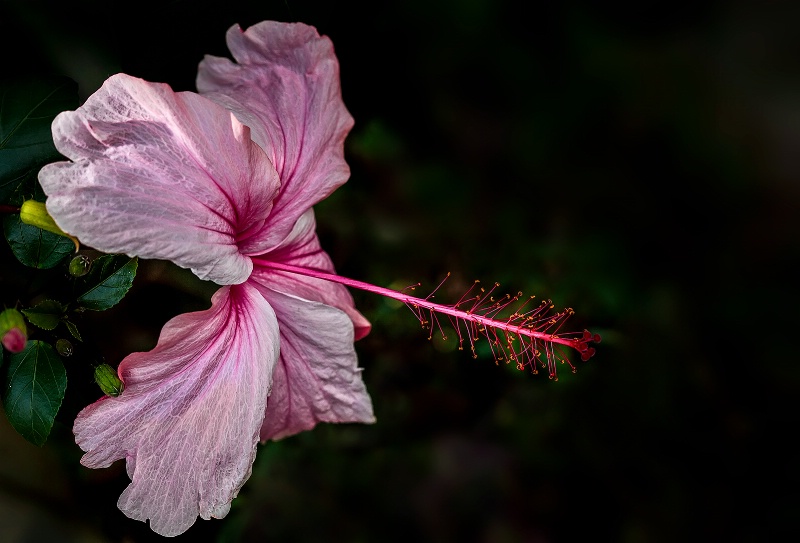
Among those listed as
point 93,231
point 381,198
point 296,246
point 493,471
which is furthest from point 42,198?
point 493,471

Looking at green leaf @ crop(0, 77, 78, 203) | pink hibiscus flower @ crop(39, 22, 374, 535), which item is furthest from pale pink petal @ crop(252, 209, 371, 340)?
green leaf @ crop(0, 77, 78, 203)

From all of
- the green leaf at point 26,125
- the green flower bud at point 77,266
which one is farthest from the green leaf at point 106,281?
the green leaf at point 26,125

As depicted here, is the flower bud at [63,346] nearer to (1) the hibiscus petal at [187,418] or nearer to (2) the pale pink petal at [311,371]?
(1) the hibiscus petal at [187,418]

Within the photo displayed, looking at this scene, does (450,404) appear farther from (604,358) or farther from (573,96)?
(573,96)

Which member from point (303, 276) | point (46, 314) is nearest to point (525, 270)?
point (303, 276)

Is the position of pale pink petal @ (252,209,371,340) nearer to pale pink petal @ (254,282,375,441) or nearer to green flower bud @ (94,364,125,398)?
pale pink petal @ (254,282,375,441)

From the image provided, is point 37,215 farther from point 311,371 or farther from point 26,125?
point 311,371
